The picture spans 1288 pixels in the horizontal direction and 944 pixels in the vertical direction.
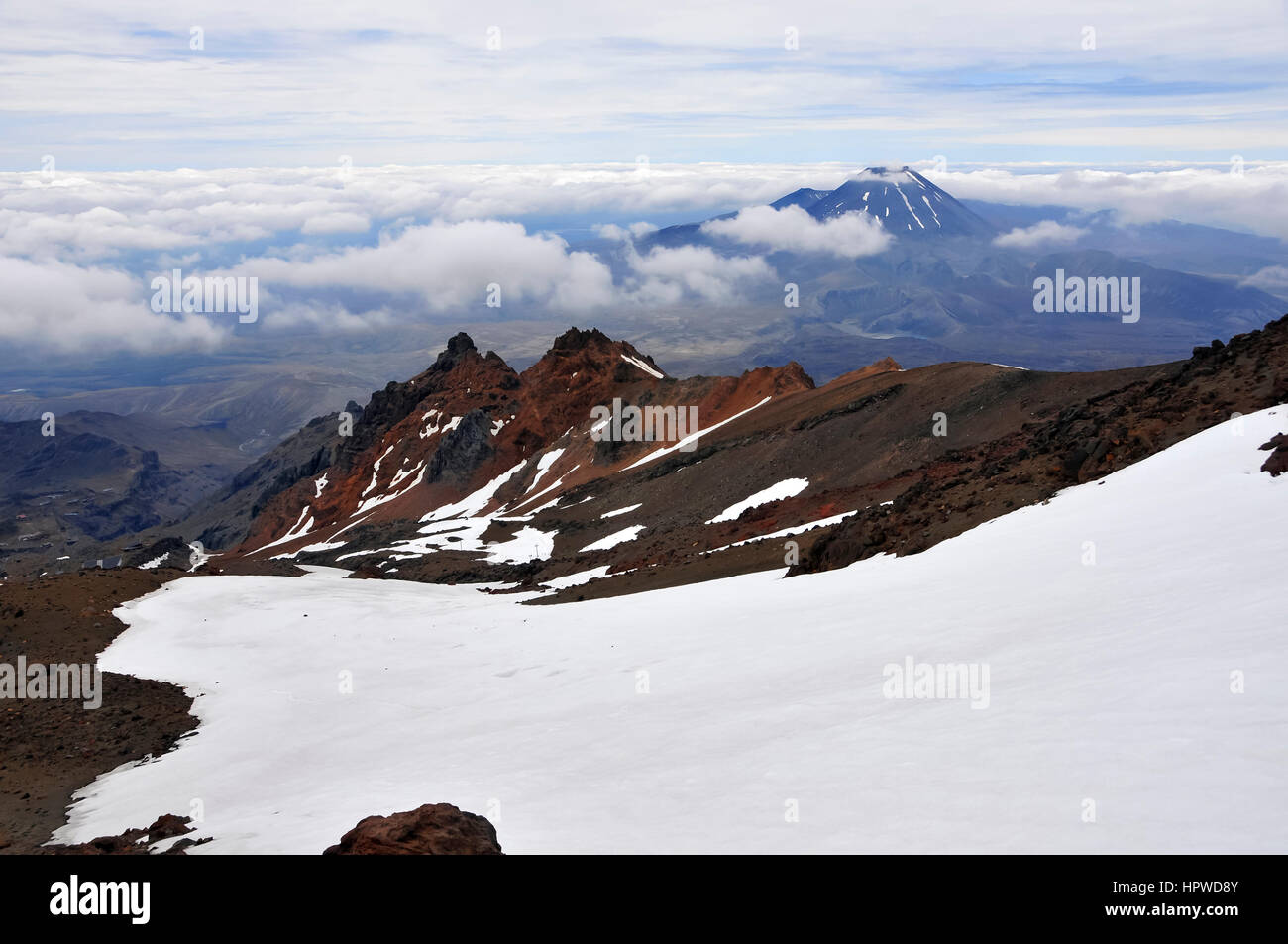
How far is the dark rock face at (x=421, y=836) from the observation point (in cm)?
707

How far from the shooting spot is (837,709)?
11.0 metres

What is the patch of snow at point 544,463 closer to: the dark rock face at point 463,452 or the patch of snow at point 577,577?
the dark rock face at point 463,452

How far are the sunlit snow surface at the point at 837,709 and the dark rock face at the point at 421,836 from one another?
109 centimetres

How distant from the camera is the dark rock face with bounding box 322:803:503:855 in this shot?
707cm

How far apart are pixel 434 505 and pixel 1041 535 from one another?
240 ft

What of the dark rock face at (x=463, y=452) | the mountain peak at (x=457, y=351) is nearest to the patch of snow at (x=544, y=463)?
the dark rock face at (x=463, y=452)

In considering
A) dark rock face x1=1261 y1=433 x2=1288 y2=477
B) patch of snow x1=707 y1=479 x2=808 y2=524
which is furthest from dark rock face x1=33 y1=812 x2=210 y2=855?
patch of snow x1=707 y1=479 x2=808 y2=524

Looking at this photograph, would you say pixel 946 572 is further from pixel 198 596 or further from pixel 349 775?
pixel 198 596

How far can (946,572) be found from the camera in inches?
660

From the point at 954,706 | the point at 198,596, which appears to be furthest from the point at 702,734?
the point at 198,596

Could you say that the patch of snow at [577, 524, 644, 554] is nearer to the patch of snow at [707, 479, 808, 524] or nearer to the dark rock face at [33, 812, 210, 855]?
the patch of snow at [707, 479, 808, 524]

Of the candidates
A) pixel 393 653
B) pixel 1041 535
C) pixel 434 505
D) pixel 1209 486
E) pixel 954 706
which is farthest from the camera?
pixel 434 505

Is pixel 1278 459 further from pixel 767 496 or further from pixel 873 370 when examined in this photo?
pixel 873 370
